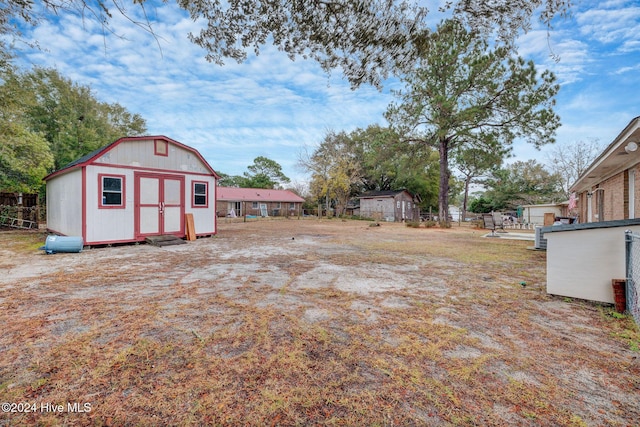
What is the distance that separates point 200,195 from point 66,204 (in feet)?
14.2

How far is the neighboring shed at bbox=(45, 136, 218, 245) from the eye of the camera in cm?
807

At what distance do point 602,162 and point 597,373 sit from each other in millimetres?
7678

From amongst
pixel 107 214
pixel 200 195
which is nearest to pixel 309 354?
pixel 107 214

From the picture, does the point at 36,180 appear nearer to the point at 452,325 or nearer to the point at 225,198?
the point at 225,198

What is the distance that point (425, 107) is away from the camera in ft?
57.9

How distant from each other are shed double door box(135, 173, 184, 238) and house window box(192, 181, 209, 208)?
20.8 inches

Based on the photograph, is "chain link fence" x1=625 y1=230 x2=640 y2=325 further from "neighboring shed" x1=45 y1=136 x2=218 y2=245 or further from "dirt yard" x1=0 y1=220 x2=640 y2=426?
"neighboring shed" x1=45 y1=136 x2=218 y2=245

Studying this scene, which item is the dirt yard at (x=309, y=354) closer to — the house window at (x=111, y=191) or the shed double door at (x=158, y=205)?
the house window at (x=111, y=191)

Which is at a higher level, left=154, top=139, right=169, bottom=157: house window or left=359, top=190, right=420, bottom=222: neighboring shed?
left=154, top=139, right=169, bottom=157: house window

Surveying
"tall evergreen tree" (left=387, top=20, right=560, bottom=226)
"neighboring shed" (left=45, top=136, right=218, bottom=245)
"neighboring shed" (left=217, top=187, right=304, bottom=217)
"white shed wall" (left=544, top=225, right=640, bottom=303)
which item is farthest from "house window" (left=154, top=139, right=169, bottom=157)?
"neighboring shed" (left=217, top=187, right=304, bottom=217)

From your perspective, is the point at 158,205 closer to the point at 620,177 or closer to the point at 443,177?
the point at 620,177

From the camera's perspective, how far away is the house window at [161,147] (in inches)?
368

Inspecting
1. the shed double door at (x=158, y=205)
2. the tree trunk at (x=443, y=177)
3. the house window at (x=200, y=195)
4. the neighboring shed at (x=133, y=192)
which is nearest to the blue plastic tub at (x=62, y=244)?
the neighboring shed at (x=133, y=192)

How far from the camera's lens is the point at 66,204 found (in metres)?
9.27
